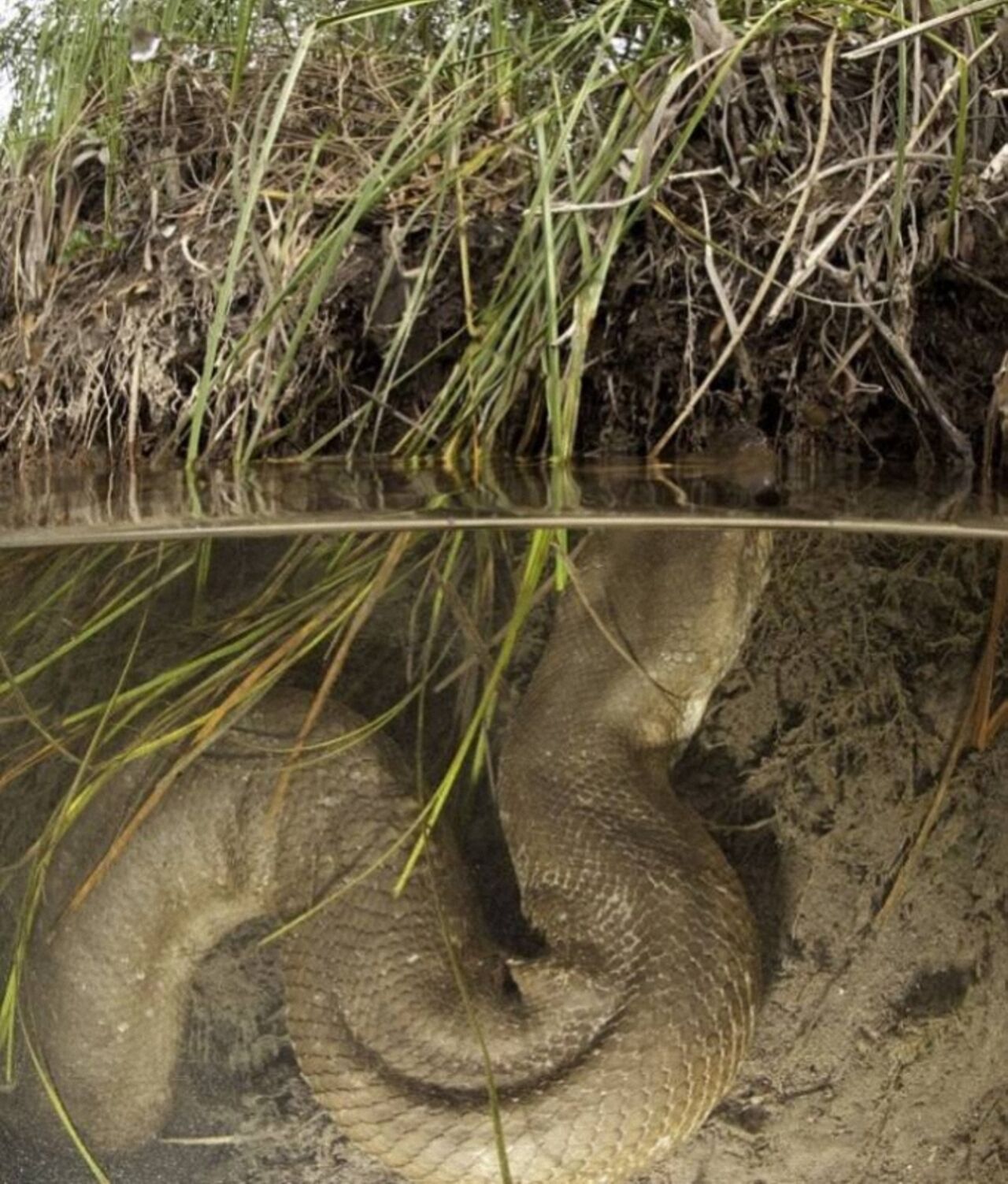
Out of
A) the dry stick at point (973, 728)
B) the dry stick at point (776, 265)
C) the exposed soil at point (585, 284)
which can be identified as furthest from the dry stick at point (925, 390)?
the dry stick at point (973, 728)

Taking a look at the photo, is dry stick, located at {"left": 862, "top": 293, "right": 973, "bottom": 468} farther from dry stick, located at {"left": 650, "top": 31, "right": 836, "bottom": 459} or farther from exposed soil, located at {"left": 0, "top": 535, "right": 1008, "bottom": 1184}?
exposed soil, located at {"left": 0, "top": 535, "right": 1008, "bottom": 1184}

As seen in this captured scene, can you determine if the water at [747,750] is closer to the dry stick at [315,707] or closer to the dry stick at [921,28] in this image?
the dry stick at [315,707]

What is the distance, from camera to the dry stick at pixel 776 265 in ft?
7.34

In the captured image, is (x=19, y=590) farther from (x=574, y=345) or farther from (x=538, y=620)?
(x=574, y=345)

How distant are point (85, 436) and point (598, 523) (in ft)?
3.99

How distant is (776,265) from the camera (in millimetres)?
2230

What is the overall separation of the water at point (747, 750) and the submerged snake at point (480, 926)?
0.03 m

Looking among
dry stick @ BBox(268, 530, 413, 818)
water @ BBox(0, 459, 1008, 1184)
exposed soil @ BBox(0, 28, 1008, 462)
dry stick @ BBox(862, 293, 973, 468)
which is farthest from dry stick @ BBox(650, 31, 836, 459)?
dry stick @ BBox(268, 530, 413, 818)

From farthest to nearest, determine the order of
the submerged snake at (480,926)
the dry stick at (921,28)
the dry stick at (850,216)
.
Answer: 1. the dry stick at (850,216)
2. the dry stick at (921,28)
3. the submerged snake at (480,926)

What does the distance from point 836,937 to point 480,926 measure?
370 mm

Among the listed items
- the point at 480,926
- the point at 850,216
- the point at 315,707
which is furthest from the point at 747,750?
the point at 850,216

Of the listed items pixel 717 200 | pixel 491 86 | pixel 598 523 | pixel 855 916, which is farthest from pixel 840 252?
pixel 855 916

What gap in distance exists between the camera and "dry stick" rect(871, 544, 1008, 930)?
164 cm

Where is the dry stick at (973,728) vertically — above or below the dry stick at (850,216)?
below
